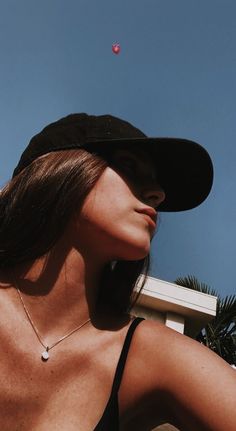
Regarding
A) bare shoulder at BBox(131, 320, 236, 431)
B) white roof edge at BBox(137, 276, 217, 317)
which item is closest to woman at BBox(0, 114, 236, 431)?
bare shoulder at BBox(131, 320, 236, 431)

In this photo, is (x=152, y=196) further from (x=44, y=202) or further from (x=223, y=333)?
(x=223, y=333)

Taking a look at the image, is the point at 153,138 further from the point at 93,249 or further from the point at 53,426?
the point at 53,426

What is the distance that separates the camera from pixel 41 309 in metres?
1.45

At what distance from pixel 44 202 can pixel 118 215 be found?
10.6 inches

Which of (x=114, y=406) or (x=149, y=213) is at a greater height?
(x=149, y=213)

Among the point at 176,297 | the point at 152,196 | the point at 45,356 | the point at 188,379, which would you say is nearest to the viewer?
the point at 188,379

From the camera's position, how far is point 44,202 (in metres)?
1.50

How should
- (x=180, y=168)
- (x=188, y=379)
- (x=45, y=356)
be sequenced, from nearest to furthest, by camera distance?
(x=188, y=379), (x=45, y=356), (x=180, y=168)

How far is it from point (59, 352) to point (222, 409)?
1.62 ft

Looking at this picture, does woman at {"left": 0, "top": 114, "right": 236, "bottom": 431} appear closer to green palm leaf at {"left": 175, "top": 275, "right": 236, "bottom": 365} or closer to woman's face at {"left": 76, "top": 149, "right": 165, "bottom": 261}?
woman's face at {"left": 76, "top": 149, "right": 165, "bottom": 261}

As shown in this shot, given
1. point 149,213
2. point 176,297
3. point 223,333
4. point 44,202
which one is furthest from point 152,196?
point 223,333

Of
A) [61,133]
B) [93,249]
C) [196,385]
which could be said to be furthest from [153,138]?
[196,385]

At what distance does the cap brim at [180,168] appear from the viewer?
1583mm

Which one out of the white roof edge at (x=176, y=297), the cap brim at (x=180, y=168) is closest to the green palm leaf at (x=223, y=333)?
the white roof edge at (x=176, y=297)
